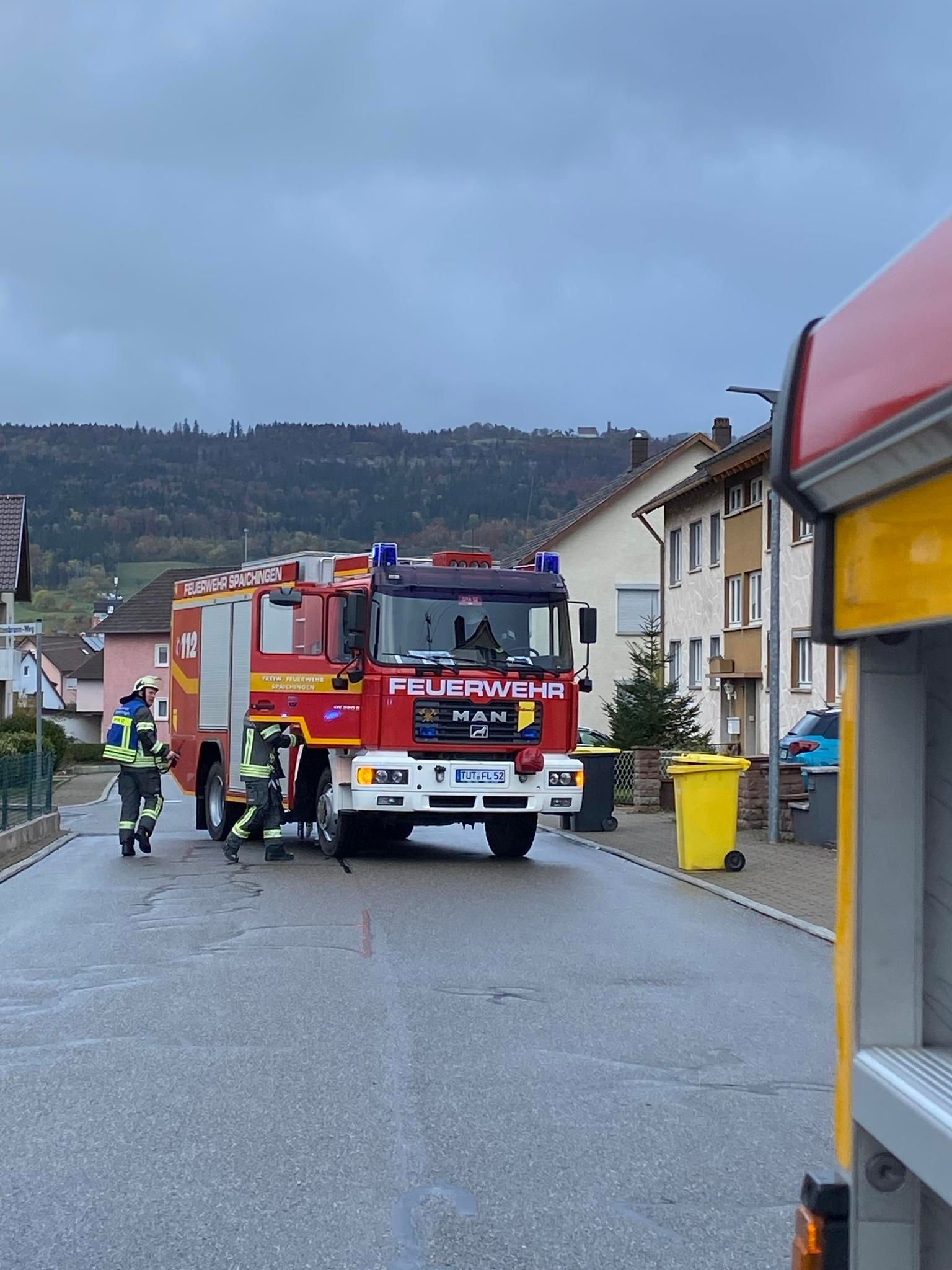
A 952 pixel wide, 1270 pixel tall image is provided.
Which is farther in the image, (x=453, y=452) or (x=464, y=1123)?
(x=453, y=452)

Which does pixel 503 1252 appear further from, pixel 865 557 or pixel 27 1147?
pixel 865 557

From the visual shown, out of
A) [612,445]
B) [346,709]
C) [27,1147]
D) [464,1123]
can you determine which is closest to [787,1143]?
[464,1123]

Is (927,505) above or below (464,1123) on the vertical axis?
above

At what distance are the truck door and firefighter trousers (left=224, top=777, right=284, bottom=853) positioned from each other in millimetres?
735

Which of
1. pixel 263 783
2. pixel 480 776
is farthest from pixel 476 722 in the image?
pixel 263 783

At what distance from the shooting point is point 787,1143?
230 inches

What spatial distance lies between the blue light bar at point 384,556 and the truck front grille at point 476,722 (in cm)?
138

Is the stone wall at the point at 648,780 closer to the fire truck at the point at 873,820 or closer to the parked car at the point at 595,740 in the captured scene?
the parked car at the point at 595,740

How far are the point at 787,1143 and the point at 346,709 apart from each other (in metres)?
10.6

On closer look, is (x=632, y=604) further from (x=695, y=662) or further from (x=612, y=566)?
(x=695, y=662)

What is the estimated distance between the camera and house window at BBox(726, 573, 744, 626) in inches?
1522

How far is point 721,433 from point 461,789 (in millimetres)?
38093

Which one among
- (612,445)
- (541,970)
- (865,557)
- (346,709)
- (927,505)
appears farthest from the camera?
(612,445)

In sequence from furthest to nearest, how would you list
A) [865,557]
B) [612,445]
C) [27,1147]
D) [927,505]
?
[612,445] < [27,1147] < [865,557] < [927,505]
